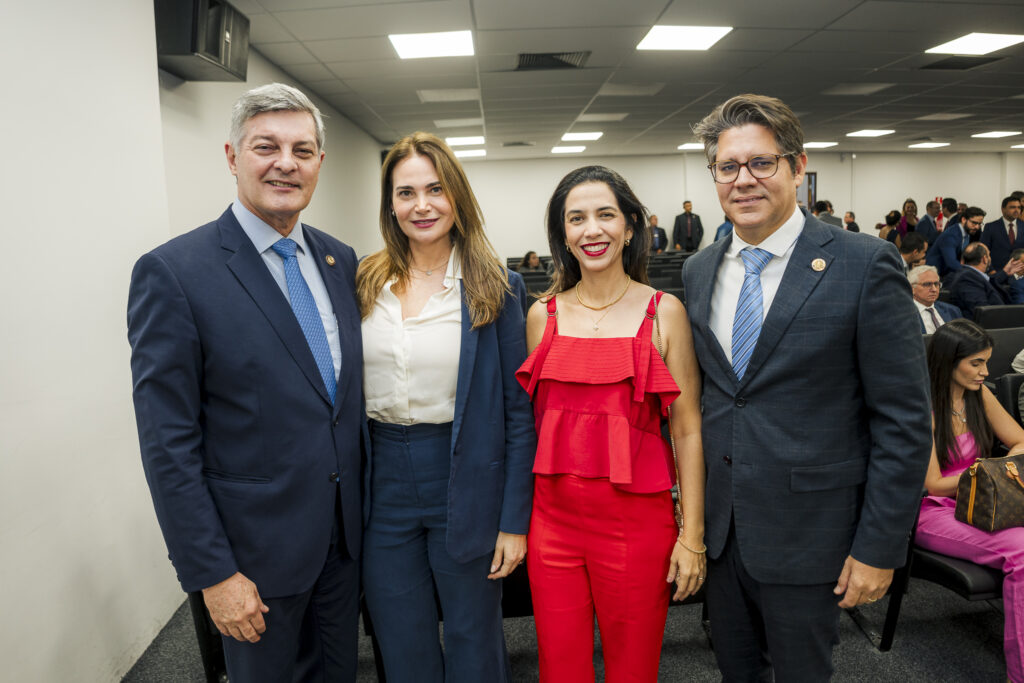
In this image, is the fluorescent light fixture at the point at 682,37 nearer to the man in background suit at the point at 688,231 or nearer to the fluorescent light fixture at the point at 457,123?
the fluorescent light fixture at the point at 457,123

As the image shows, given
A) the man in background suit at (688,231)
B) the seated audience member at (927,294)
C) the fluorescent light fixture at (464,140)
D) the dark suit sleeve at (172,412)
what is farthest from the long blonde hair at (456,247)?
the man in background suit at (688,231)

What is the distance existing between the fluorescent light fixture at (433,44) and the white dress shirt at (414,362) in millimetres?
A: 4261

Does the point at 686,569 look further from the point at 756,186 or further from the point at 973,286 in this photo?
the point at 973,286

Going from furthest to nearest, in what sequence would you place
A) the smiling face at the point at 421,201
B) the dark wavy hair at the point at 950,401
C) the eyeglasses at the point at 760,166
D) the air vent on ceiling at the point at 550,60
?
the air vent on ceiling at the point at 550,60 < the dark wavy hair at the point at 950,401 < the smiling face at the point at 421,201 < the eyeglasses at the point at 760,166

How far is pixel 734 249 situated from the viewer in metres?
1.45

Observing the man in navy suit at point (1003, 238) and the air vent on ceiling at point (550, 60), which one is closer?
the air vent on ceiling at point (550, 60)

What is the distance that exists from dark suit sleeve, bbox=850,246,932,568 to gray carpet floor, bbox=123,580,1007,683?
1194 millimetres

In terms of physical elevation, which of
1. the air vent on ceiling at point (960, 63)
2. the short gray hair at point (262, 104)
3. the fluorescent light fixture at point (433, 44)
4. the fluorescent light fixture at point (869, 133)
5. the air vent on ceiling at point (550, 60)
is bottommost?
the short gray hair at point (262, 104)

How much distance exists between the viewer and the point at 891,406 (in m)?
1.25

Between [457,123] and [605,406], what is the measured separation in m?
8.60

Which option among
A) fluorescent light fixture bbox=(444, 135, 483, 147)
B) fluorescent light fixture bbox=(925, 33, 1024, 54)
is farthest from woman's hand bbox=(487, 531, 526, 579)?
fluorescent light fixture bbox=(444, 135, 483, 147)

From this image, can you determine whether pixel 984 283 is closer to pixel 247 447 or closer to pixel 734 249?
pixel 734 249

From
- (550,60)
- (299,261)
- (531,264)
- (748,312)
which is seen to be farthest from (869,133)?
(299,261)

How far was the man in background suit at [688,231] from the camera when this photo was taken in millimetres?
14430
